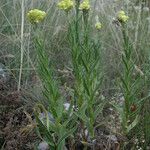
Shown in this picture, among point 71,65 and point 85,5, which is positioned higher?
point 85,5

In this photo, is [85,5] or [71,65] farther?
[71,65]

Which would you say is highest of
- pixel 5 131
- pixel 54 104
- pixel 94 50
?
pixel 94 50

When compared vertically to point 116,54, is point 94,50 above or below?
above

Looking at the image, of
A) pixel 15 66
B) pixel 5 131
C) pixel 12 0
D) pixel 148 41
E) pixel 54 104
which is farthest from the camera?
pixel 12 0

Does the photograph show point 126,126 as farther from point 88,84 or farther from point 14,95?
point 14,95

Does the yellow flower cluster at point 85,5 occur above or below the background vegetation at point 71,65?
above

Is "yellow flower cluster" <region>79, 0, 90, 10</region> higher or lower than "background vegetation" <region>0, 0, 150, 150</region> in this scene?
higher

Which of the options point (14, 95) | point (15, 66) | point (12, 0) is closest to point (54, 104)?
point (14, 95)

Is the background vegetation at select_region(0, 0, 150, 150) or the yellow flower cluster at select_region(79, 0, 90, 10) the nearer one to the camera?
the yellow flower cluster at select_region(79, 0, 90, 10)

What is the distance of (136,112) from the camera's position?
2.11m

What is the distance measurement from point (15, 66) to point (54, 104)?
1.18 m

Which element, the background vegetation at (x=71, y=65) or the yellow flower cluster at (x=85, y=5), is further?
the background vegetation at (x=71, y=65)

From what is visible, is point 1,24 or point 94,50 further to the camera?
point 1,24

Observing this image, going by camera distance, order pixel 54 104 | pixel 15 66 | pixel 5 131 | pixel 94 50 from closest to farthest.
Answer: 1. pixel 54 104
2. pixel 94 50
3. pixel 5 131
4. pixel 15 66
